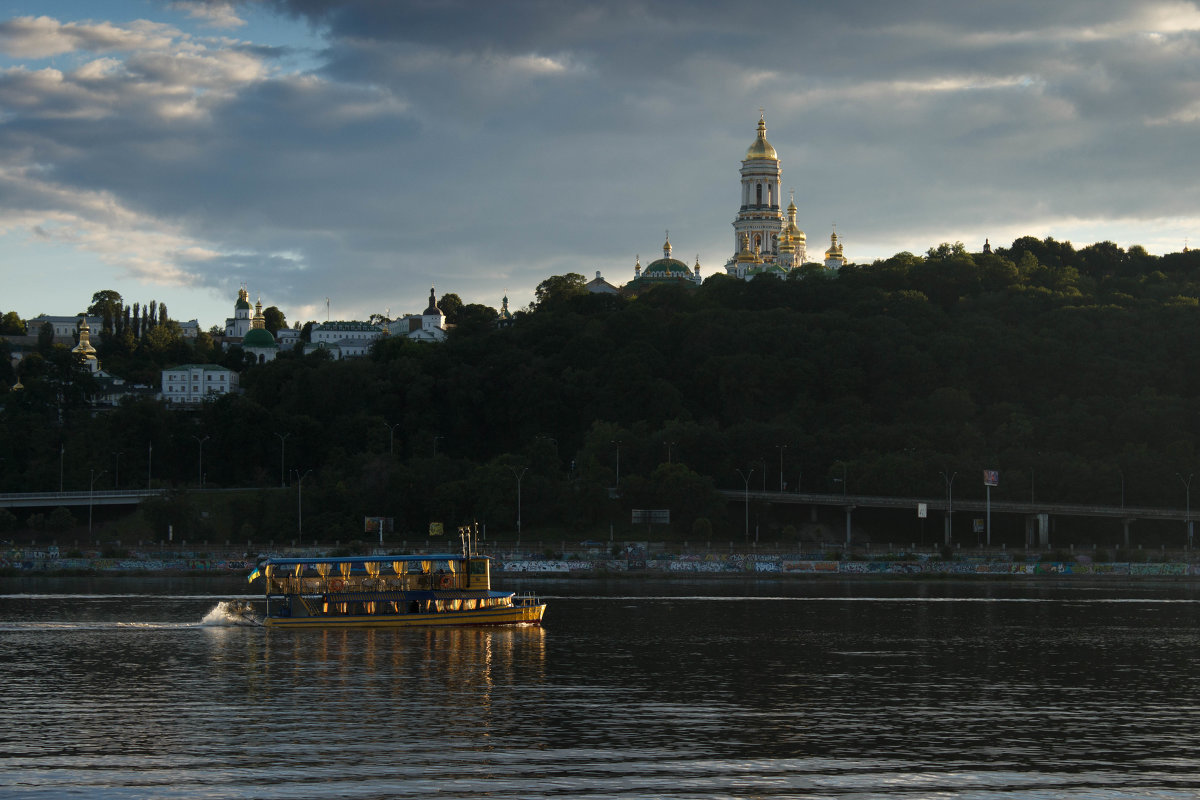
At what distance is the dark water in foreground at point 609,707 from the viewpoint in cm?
4394

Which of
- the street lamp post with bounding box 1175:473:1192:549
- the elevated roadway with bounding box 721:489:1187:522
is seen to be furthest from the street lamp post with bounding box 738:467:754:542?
the street lamp post with bounding box 1175:473:1192:549

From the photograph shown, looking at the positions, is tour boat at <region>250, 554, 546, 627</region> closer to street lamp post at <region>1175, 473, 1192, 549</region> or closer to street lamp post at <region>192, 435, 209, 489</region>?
street lamp post at <region>1175, 473, 1192, 549</region>

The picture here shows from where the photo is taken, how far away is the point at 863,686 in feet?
208

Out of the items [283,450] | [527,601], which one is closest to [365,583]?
[527,601]

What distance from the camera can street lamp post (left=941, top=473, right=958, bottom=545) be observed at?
488ft

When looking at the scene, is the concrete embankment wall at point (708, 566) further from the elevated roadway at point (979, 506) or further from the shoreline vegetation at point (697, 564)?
the elevated roadway at point (979, 506)

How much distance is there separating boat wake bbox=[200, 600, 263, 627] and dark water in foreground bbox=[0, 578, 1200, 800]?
1.25 feet

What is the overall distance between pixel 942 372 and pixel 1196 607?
89385mm

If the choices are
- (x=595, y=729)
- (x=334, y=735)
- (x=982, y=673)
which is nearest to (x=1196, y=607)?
(x=982, y=673)

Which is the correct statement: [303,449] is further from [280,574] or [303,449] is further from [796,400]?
[280,574]

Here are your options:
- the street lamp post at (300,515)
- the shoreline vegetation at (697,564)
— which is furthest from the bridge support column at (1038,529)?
the street lamp post at (300,515)

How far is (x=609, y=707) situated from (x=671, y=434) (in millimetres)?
111529

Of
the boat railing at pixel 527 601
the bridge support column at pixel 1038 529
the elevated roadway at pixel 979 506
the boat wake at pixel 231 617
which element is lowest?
the boat wake at pixel 231 617

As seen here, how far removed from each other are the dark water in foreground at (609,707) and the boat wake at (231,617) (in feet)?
1.25
